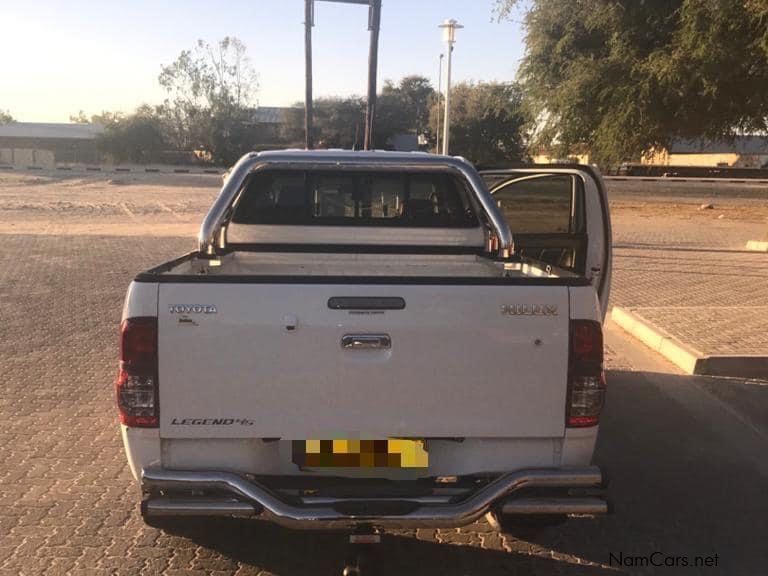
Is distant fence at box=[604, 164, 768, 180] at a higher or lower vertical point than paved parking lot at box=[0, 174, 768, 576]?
higher

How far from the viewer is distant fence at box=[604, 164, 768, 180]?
180 ft

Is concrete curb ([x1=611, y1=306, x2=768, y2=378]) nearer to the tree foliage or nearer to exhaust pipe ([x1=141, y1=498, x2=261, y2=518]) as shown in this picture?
exhaust pipe ([x1=141, y1=498, x2=261, y2=518])

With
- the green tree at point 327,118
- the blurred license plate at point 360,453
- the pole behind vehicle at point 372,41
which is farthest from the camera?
the green tree at point 327,118

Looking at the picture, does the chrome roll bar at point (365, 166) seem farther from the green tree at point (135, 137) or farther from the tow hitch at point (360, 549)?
the green tree at point (135, 137)

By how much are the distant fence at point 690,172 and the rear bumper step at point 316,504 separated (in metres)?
52.6

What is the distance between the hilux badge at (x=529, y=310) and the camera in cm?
321

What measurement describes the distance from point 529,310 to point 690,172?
2252 inches

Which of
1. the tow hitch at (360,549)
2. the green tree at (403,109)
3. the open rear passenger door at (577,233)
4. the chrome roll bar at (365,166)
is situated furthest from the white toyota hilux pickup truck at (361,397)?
the green tree at (403,109)

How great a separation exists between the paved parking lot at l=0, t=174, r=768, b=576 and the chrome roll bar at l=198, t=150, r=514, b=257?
160 cm

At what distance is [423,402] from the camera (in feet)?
10.7

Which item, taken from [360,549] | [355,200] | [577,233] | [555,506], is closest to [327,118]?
[577,233]

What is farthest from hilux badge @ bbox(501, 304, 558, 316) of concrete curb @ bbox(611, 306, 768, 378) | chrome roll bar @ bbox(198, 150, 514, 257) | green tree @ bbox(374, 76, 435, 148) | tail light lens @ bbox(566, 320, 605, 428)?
green tree @ bbox(374, 76, 435, 148)

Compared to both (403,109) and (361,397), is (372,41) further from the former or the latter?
(403,109)

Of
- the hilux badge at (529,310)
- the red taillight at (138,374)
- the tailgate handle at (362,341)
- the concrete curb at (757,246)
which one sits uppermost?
the hilux badge at (529,310)
